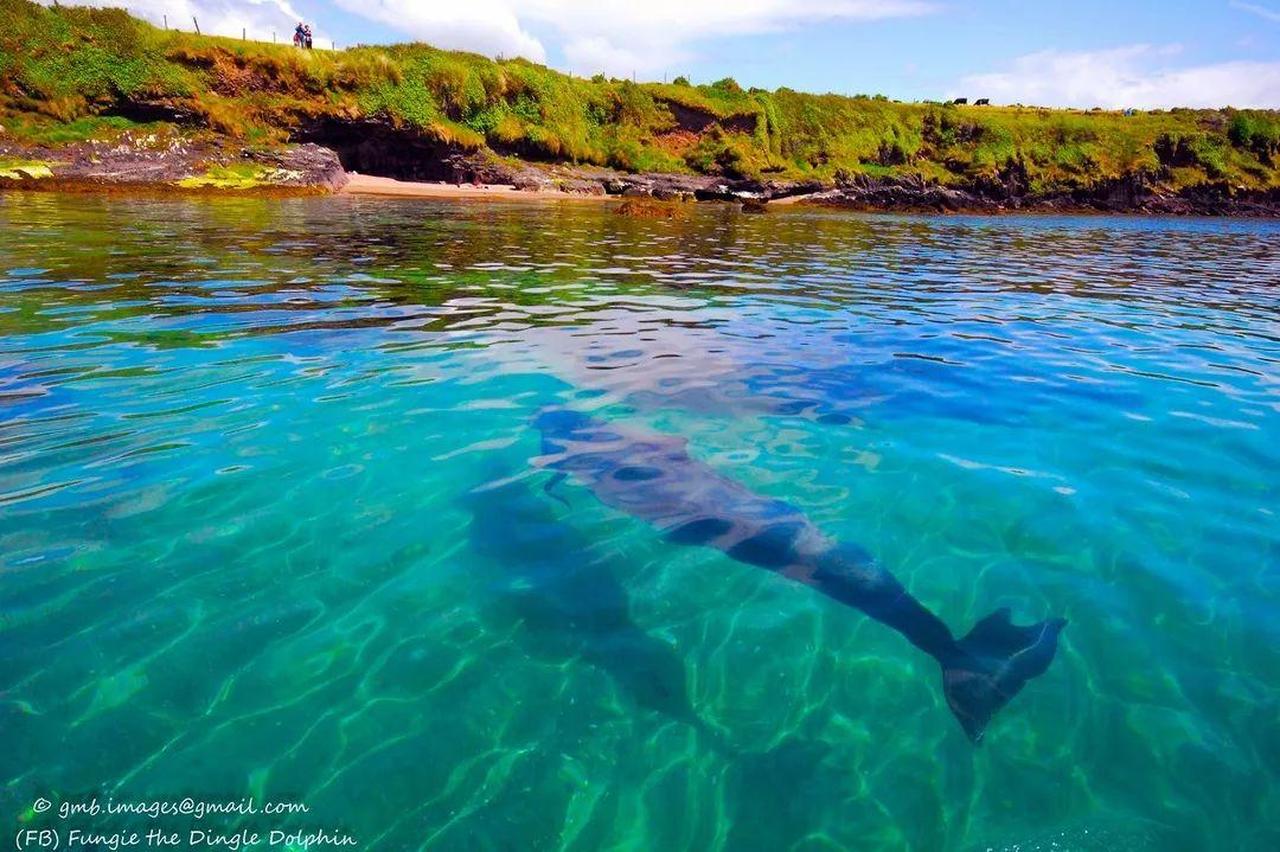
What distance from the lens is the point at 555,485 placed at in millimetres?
4695

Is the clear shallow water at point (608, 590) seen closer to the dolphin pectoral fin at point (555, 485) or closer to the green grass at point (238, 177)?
the dolphin pectoral fin at point (555, 485)

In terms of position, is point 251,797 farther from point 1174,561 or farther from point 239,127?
point 239,127

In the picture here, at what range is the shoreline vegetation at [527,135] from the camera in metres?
33.4

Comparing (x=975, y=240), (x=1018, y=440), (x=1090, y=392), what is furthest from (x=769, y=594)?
(x=975, y=240)

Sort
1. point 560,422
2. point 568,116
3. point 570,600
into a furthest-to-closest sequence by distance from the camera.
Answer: point 568,116 → point 560,422 → point 570,600

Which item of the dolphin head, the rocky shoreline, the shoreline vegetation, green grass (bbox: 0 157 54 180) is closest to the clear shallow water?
the dolphin head

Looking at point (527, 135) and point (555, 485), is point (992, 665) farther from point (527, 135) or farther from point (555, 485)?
point (527, 135)

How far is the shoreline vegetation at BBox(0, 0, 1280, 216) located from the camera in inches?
1315

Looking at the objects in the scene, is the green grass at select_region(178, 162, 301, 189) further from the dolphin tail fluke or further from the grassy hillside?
the dolphin tail fluke

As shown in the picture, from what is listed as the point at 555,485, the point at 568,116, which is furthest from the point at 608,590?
the point at 568,116

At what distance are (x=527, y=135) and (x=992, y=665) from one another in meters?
49.9

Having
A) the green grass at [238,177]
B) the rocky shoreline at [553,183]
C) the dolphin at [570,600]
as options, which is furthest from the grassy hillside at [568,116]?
the dolphin at [570,600]

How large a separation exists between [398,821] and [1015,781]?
235 cm

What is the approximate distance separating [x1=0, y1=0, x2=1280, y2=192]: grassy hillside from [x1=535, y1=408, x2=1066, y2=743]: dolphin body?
40.0 meters
